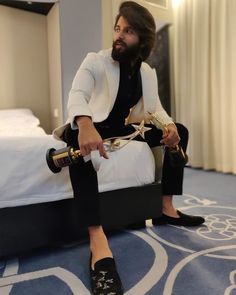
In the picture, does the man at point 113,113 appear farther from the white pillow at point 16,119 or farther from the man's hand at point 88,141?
the white pillow at point 16,119

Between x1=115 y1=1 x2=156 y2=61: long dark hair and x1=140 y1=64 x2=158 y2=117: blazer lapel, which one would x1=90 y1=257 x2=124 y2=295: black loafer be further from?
x1=115 y1=1 x2=156 y2=61: long dark hair

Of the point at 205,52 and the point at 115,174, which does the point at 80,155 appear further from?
the point at 205,52

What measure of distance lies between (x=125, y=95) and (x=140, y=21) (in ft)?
1.03

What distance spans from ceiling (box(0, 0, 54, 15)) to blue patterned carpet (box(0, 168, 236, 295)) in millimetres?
2378

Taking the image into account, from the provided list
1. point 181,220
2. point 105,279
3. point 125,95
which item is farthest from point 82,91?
point 181,220

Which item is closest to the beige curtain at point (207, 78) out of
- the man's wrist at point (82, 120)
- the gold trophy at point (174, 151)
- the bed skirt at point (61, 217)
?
the gold trophy at point (174, 151)

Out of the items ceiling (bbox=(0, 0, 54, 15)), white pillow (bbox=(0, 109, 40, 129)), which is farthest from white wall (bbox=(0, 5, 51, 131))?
white pillow (bbox=(0, 109, 40, 129))

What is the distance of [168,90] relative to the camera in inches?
137

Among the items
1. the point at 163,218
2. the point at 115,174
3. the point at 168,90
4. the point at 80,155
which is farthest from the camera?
the point at 168,90

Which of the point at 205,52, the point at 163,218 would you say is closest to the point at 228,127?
the point at 205,52

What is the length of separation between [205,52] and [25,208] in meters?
2.55

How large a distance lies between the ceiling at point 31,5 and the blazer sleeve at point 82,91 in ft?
6.30

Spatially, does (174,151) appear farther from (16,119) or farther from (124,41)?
(16,119)

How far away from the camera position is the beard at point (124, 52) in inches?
48.9
